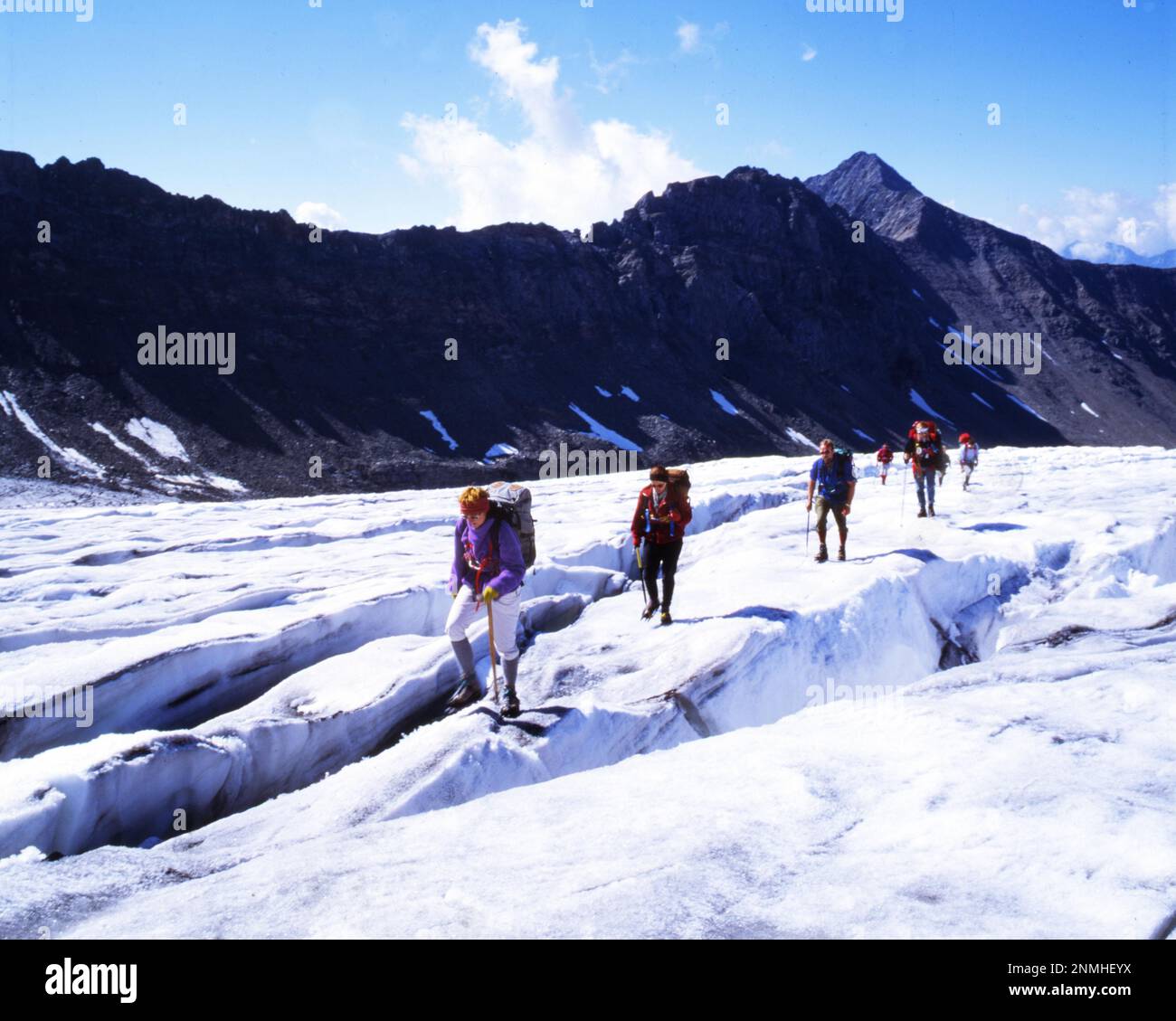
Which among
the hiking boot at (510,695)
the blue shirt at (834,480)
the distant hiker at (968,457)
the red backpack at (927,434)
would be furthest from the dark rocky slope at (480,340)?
the hiking boot at (510,695)

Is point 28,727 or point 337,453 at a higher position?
point 337,453

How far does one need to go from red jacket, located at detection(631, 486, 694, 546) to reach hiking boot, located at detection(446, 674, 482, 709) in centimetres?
284

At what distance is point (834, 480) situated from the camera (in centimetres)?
1170

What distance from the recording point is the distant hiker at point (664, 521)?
30.4 feet

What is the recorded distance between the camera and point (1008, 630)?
32.7ft

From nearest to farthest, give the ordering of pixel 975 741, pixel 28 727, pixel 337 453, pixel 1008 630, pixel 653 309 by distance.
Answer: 1. pixel 975 741
2. pixel 28 727
3. pixel 1008 630
4. pixel 337 453
5. pixel 653 309

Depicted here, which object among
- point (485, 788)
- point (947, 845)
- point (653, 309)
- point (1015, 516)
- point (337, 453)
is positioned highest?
point (653, 309)

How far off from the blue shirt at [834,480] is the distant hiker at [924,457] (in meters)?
3.83

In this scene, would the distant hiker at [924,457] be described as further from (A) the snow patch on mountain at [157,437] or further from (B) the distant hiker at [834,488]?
(A) the snow patch on mountain at [157,437]

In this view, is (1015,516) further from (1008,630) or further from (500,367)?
(500,367)

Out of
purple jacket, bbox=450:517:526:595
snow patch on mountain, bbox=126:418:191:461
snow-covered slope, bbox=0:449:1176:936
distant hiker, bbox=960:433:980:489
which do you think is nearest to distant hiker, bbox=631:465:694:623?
snow-covered slope, bbox=0:449:1176:936

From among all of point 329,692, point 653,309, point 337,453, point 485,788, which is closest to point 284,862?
point 485,788

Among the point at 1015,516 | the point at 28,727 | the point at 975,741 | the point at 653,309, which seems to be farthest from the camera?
the point at 653,309
